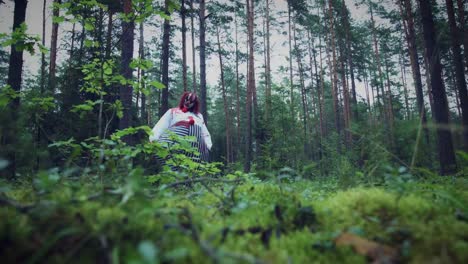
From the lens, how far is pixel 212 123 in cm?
4069

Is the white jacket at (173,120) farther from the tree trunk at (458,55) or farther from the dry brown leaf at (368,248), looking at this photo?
the tree trunk at (458,55)

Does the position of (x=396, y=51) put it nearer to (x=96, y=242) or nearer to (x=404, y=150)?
(x=404, y=150)

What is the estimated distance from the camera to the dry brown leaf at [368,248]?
991 millimetres

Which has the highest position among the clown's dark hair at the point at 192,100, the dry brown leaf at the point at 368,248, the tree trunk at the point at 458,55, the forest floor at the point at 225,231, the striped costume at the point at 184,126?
the tree trunk at the point at 458,55

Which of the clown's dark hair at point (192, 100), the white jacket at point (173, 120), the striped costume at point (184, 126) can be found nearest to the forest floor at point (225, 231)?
the white jacket at point (173, 120)

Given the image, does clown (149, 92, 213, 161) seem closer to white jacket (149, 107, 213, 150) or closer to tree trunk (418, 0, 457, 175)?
white jacket (149, 107, 213, 150)

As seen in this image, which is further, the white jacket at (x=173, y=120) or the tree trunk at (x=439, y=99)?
the tree trunk at (x=439, y=99)

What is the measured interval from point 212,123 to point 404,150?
34.6 metres

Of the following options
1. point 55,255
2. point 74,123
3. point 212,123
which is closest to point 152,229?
point 55,255

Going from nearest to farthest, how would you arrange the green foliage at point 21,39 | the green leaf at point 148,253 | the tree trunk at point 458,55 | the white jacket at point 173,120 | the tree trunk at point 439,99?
the green leaf at point 148,253
the green foliage at point 21,39
the white jacket at point 173,120
the tree trunk at point 439,99
the tree trunk at point 458,55

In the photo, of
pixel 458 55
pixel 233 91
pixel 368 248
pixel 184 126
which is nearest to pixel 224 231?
pixel 368 248

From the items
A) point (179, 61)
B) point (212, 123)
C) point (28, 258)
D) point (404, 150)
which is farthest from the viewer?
point (212, 123)

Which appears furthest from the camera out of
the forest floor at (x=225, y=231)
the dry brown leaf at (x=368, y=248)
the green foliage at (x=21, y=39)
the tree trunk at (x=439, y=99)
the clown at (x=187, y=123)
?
the tree trunk at (x=439, y=99)

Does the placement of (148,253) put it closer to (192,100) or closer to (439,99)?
(192,100)
